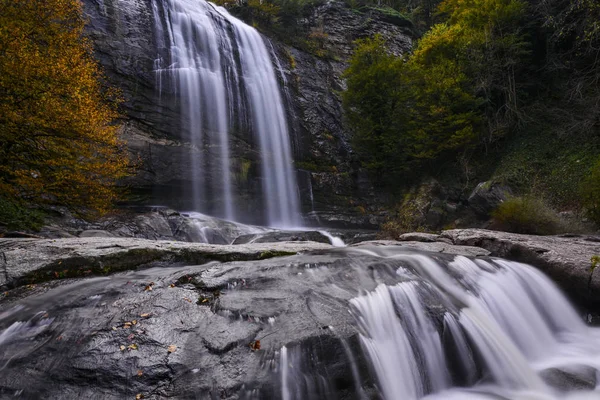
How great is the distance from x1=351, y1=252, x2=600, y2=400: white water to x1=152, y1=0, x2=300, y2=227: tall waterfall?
410 inches

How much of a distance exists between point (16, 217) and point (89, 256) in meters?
4.50

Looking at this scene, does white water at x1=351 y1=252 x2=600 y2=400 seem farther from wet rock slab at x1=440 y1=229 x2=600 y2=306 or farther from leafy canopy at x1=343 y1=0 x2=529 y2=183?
leafy canopy at x1=343 y1=0 x2=529 y2=183

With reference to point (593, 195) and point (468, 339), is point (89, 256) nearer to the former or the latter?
point (468, 339)

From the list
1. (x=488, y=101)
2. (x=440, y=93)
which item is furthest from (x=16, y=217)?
(x=488, y=101)

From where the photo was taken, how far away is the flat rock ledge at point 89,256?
3.89 m

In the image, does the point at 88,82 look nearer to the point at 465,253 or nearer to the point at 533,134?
the point at 465,253

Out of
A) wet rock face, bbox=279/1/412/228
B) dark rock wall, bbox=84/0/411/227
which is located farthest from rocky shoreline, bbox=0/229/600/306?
wet rock face, bbox=279/1/412/228

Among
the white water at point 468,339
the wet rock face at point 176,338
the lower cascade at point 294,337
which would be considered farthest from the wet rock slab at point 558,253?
the wet rock face at point 176,338

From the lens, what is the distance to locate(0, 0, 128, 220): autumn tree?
713cm

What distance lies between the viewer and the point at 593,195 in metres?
8.47

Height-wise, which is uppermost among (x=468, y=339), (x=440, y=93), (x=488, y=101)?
(x=440, y=93)

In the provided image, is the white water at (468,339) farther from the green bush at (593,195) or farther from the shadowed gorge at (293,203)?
the green bush at (593,195)

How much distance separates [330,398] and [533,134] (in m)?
15.7

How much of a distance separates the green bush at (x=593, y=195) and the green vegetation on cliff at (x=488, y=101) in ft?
9.16
